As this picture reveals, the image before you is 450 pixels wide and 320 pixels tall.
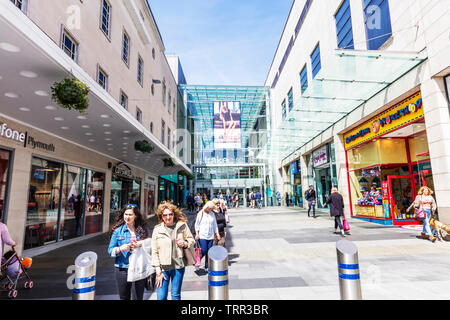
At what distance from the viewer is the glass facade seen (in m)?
8.32

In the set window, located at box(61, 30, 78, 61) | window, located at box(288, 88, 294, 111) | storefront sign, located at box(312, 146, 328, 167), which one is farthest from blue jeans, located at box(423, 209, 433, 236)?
window, located at box(288, 88, 294, 111)

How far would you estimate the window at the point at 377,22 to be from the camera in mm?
11018

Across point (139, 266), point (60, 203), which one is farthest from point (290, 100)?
point (139, 266)

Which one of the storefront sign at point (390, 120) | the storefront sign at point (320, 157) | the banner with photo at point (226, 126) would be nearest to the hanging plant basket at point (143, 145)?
the storefront sign at point (390, 120)

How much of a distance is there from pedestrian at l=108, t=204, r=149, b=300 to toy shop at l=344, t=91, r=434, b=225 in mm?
10575

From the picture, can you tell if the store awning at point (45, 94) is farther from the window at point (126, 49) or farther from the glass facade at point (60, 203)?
the window at point (126, 49)

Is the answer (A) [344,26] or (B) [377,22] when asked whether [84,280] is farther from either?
(A) [344,26]

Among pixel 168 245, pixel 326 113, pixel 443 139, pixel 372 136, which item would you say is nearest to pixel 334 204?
pixel 443 139

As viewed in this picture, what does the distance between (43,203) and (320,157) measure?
17141mm

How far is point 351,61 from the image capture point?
9609 millimetres

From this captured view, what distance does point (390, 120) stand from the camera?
1112 cm

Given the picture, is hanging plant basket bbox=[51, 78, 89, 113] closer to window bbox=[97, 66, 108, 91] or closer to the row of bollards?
the row of bollards

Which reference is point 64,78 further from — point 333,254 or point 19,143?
point 333,254

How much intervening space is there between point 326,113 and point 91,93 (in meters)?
12.9
